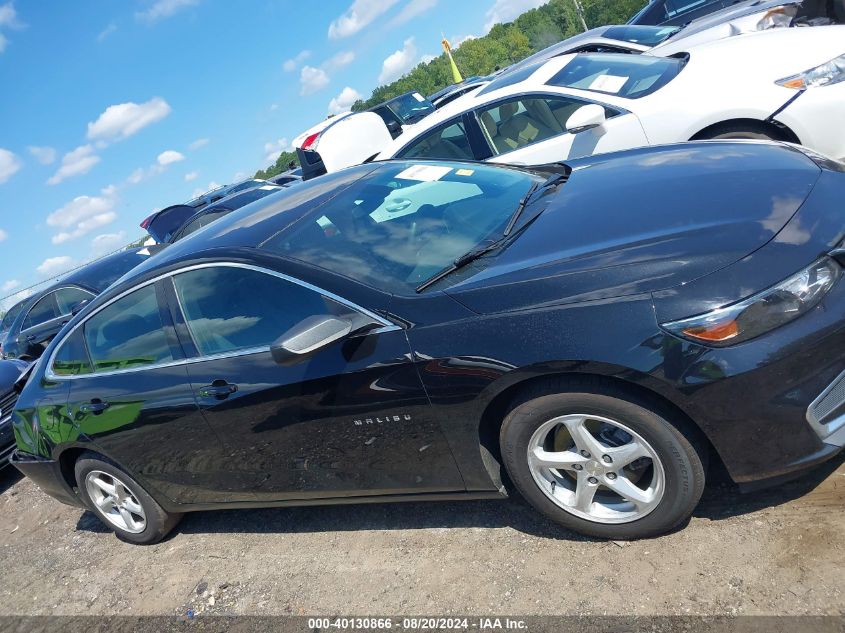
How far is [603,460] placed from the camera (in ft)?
8.45

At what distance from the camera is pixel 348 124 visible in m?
9.29

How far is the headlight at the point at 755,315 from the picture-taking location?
2.22 metres

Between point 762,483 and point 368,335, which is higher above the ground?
point 368,335

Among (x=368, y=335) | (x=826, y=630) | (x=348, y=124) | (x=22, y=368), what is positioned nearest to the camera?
(x=826, y=630)

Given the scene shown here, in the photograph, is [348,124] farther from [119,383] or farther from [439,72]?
[439,72]

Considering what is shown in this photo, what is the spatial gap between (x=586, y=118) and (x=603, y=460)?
3303 mm

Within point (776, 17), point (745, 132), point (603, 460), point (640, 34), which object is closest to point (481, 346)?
point (603, 460)

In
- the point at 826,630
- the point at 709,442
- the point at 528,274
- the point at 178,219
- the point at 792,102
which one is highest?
the point at 178,219

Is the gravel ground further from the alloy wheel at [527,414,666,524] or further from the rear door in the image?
the rear door

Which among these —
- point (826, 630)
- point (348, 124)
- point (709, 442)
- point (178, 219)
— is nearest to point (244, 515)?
point (709, 442)

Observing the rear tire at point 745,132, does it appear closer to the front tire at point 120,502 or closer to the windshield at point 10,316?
the front tire at point 120,502

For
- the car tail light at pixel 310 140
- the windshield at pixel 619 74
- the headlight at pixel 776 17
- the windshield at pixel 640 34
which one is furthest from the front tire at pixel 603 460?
→ the windshield at pixel 640 34

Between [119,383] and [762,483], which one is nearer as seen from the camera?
[762,483]

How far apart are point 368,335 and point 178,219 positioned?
841 centimetres
